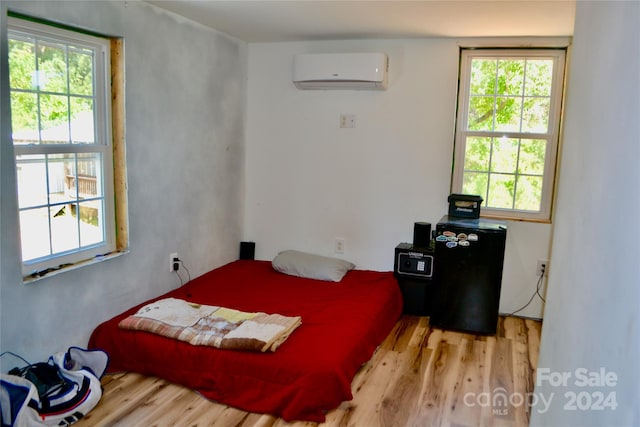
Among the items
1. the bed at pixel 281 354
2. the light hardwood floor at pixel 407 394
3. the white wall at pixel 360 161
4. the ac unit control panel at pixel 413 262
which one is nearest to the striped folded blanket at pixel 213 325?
the bed at pixel 281 354

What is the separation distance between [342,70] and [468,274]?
1878 millimetres

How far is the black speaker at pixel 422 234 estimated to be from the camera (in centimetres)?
404

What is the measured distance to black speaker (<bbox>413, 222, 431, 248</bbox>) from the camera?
4.04m

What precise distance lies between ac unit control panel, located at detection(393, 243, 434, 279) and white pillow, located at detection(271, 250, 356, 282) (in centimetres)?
47

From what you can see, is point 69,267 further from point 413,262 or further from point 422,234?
point 422,234

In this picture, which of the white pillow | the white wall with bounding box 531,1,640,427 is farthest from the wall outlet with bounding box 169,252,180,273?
the white wall with bounding box 531,1,640,427

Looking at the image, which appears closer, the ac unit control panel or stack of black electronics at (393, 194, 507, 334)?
stack of black electronics at (393, 194, 507, 334)

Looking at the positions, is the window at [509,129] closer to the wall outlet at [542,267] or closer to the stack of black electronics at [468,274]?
the wall outlet at [542,267]

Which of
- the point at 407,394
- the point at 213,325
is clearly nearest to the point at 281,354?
the point at 213,325

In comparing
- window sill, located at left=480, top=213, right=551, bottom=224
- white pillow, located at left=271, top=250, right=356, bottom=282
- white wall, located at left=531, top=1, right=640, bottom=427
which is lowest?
white pillow, located at left=271, top=250, right=356, bottom=282

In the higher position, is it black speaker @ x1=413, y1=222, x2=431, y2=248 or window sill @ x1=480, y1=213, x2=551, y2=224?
window sill @ x1=480, y1=213, x2=551, y2=224

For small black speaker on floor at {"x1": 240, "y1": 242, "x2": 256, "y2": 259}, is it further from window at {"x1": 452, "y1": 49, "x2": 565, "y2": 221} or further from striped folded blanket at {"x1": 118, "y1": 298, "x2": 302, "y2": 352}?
window at {"x1": 452, "y1": 49, "x2": 565, "y2": 221}

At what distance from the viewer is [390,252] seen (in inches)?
173

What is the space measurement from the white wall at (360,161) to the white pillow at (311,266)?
27 centimetres
